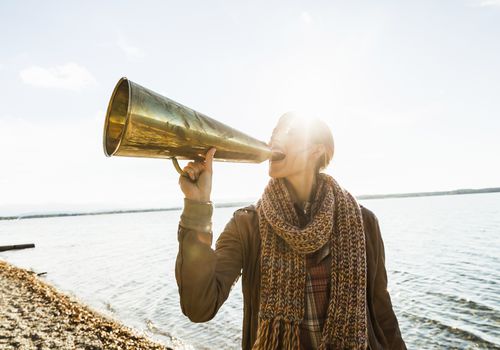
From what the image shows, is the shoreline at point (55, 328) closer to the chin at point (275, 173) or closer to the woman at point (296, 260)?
the woman at point (296, 260)

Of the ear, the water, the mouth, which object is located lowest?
the water

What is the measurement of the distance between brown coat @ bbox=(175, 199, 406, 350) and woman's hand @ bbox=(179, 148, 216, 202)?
44mm

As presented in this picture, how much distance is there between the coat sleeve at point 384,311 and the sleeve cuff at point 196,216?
4.47ft

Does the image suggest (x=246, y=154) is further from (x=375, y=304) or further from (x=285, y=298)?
(x=375, y=304)

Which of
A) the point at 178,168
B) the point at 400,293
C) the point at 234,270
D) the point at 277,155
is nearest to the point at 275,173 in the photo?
the point at 277,155

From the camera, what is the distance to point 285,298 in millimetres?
1886

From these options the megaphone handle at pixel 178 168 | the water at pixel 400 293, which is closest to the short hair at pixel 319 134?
the megaphone handle at pixel 178 168

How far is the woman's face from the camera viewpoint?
222cm

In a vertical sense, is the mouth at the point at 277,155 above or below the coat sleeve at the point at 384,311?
above

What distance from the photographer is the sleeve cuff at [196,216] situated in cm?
150

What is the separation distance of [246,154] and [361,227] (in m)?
1.01

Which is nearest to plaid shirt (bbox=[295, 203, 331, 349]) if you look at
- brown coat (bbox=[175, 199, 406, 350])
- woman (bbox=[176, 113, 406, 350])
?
woman (bbox=[176, 113, 406, 350])

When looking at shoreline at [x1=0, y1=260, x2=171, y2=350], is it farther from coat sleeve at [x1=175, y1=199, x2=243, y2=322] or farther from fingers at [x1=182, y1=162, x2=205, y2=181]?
fingers at [x1=182, y1=162, x2=205, y2=181]

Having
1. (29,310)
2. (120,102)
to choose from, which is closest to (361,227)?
(120,102)
